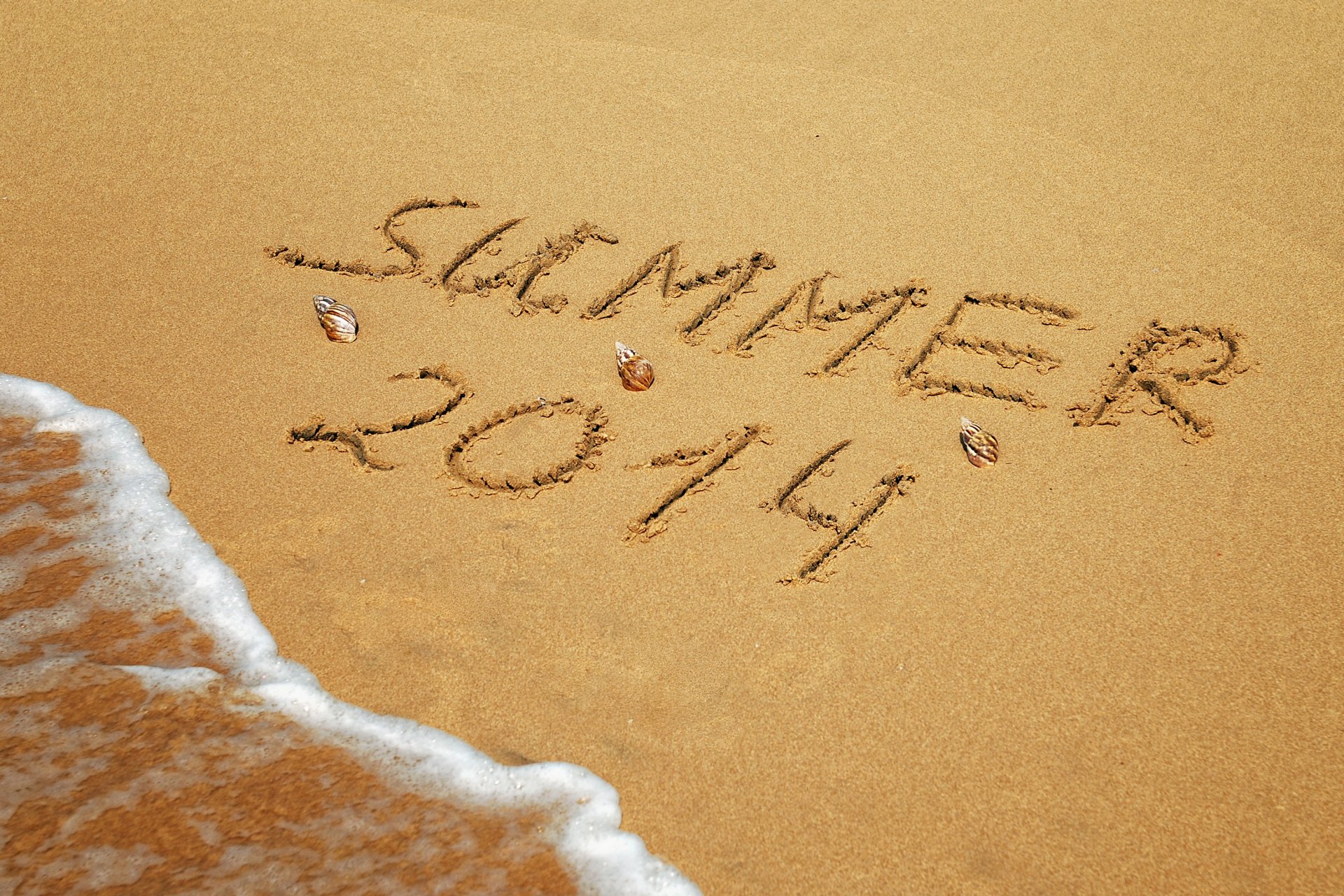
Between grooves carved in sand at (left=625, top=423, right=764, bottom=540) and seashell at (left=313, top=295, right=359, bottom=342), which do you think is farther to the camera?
seashell at (left=313, top=295, right=359, bottom=342)

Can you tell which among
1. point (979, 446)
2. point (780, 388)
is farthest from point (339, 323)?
point (979, 446)

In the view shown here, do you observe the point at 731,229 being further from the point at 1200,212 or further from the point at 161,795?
the point at 161,795

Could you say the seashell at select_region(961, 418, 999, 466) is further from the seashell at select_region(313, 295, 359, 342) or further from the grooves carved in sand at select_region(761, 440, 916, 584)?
the seashell at select_region(313, 295, 359, 342)

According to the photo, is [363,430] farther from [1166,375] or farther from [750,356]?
[1166,375]

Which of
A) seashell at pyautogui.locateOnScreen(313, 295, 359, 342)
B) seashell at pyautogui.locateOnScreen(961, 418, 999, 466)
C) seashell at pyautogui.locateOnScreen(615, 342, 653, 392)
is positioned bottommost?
seashell at pyautogui.locateOnScreen(313, 295, 359, 342)

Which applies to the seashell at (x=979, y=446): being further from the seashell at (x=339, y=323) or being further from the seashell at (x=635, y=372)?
the seashell at (x=339, y=323)

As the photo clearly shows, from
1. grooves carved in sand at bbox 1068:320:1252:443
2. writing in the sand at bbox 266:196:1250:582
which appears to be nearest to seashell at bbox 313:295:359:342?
writing in the sand at bbox 266:196:1250:582
